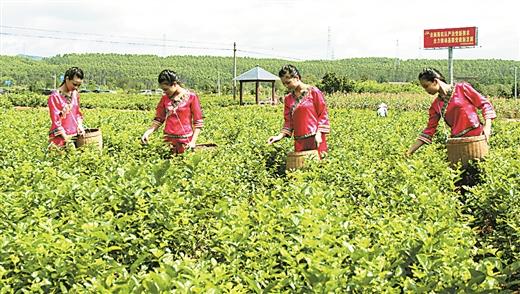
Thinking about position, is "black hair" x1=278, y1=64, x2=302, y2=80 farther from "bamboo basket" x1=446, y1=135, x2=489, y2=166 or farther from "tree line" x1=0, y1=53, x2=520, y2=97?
"tree line" x1=0, y1=53, x2=520, y2=97

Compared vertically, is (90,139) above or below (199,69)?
below

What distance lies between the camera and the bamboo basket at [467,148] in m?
5.83

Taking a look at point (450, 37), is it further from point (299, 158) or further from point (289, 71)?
point (299, 158)

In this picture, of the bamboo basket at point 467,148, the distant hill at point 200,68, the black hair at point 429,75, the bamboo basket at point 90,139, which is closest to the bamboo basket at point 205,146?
the bamboo basket at point 90,139

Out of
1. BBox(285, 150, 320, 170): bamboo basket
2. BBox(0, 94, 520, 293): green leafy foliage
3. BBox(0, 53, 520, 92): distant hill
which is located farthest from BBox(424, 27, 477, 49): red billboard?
BBox(285, 150, 320, 170): bamboo basket

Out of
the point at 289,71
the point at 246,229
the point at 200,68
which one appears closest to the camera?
the point at 246,229

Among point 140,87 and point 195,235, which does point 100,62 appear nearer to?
point 140,87

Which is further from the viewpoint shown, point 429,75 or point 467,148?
point 429,75

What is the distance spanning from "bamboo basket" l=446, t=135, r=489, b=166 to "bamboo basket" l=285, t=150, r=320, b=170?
1.31 metres

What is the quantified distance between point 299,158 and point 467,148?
1.59m

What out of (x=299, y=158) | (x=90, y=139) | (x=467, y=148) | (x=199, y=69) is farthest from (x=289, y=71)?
(x=199, y=69)

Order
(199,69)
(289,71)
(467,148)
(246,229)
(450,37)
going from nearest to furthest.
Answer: (246,229)
(467,148)
(289,71)
(450,37)
(199,69)

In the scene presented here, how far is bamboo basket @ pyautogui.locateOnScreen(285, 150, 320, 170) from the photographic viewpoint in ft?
19.2

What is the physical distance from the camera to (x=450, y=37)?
167 ft
